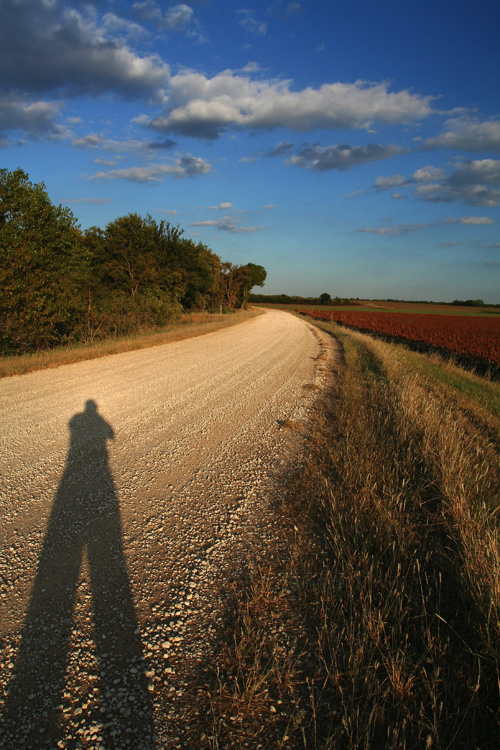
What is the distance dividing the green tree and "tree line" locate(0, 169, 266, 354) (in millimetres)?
30

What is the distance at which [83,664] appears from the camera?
2.04 meters

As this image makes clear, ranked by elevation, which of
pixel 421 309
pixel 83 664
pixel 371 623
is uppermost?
pixel 421 309

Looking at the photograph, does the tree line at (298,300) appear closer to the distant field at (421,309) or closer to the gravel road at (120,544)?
the distant field at (421,309)

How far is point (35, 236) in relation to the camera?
14844 mm

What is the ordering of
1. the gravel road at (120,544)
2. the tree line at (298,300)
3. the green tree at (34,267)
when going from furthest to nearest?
the tree line at (298,300)
the green tree at (34,267)
the gravel road at (120,544)

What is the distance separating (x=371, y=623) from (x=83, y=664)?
1.66 m

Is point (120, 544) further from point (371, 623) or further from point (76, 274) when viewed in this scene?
point (76, 274)

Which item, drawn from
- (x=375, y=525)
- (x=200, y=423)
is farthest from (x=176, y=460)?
(x=375, y=525)

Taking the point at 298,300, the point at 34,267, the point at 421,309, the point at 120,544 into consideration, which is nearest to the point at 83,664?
the point at 120,544

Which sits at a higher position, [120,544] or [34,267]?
[34,267]

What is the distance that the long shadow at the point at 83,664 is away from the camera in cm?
172

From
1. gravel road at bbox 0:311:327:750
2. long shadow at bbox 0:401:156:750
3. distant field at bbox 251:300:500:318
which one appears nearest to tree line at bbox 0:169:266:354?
gravel road at bbox 0:311:327:750

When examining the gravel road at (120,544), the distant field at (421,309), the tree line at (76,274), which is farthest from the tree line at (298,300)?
the gravel road at (120,544)

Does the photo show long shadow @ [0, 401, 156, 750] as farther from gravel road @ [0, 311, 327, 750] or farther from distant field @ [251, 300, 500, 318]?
distant field @ [251, 300, 500, 318]
